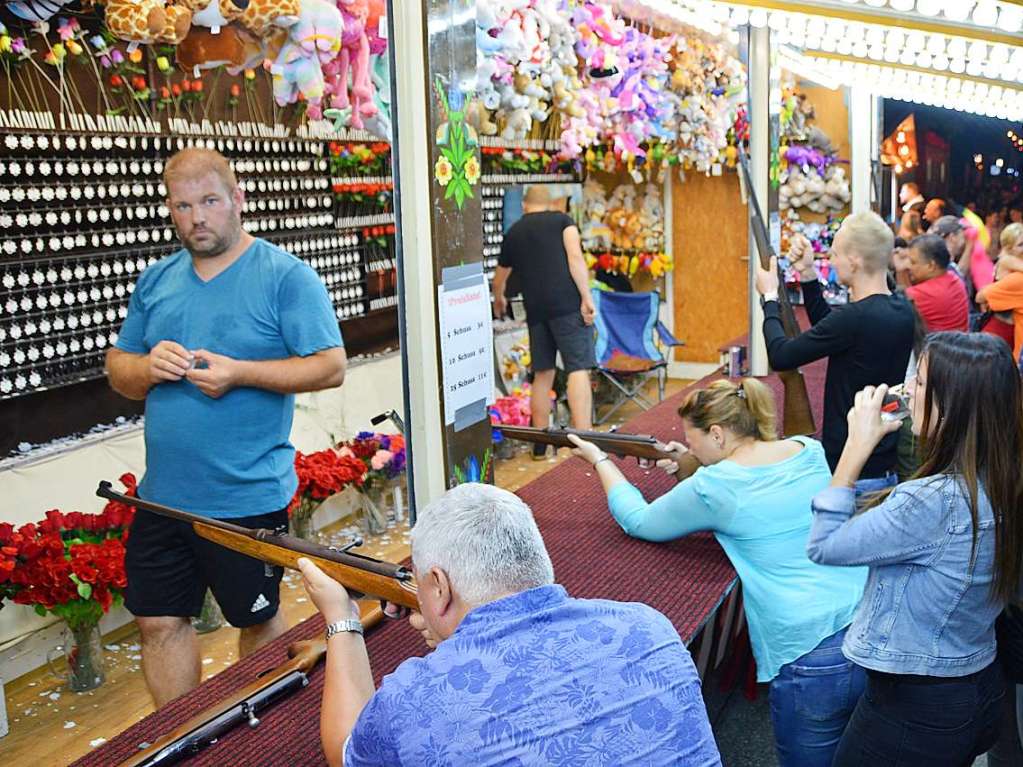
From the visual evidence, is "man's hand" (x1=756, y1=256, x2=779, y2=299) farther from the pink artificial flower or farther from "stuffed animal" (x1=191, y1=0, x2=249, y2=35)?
the pink artificial flower

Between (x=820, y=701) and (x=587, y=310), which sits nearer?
(x=820, y=701)

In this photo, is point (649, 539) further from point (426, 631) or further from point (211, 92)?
point (211, 92)

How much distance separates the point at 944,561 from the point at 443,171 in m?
1.56

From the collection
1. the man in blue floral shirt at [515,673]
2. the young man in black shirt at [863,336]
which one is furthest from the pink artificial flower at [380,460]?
the man in blue floral shirt at [515,673]

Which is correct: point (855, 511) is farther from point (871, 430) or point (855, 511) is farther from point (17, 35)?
point (17, 35)

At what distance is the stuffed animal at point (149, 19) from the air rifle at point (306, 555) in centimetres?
177

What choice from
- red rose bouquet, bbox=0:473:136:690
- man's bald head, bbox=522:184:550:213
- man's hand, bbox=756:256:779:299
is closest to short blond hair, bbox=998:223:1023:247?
man's hand, bbox=756:256:779:299

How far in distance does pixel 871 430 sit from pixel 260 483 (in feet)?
5.23

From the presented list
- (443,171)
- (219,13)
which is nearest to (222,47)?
(219,13)

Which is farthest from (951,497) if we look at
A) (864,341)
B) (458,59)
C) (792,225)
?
(792,225)

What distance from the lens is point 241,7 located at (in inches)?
142

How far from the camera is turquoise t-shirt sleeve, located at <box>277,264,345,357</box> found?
289cm

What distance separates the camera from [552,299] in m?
6.80

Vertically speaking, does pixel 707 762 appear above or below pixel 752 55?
below
